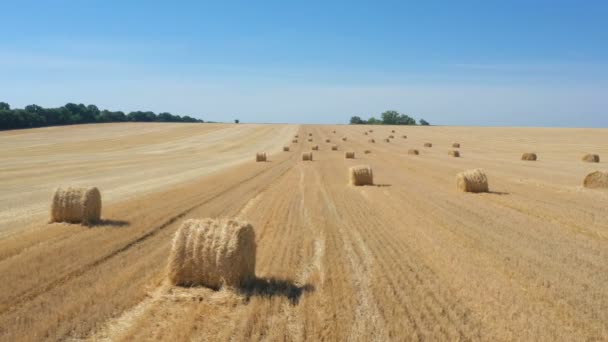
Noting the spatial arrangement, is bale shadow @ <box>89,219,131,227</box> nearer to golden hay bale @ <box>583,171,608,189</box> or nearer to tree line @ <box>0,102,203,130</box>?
golden hay bale @ <box>583,171,608,189</box>

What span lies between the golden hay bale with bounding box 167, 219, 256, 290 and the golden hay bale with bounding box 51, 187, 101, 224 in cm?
609

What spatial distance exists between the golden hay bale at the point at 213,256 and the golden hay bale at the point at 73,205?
20.0ft

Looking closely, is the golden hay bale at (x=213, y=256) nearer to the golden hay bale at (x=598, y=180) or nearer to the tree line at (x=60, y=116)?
the golden hay bale at (x=598, y=180)

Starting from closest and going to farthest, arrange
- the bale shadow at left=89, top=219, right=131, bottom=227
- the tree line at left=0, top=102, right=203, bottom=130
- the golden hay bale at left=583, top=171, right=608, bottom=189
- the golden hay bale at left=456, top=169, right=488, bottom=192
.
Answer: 1. the bale shadow at left=89, top=219, right=131, bottom=227
2. the golden hay bale at left=456, top=169, right=488, bottom=192
3. the golden hay bale at left=583, top=171, right=608, bottom=189
4. the tree line at left=0, top=102, right=203, bottom=130

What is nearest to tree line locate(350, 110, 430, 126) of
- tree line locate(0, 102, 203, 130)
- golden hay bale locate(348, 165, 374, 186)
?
tree line locate(0, 102, 203, 130)

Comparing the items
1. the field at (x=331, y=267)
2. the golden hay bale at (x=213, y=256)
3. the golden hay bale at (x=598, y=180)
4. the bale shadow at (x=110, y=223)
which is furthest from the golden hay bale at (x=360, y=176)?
the golden hay bale at (x=213, y=256)

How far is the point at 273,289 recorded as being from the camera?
28.1 ft

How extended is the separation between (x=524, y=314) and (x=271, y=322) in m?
3.40

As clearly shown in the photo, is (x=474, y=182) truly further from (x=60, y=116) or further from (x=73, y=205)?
(x=60, y=116)

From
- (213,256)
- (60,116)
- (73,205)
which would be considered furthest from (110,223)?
(60,116)

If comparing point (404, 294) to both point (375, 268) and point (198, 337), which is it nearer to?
point (375, 268)

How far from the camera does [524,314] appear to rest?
7730 millimetres

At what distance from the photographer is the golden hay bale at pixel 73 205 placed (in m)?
13.9

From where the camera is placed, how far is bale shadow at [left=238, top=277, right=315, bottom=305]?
8248mm
